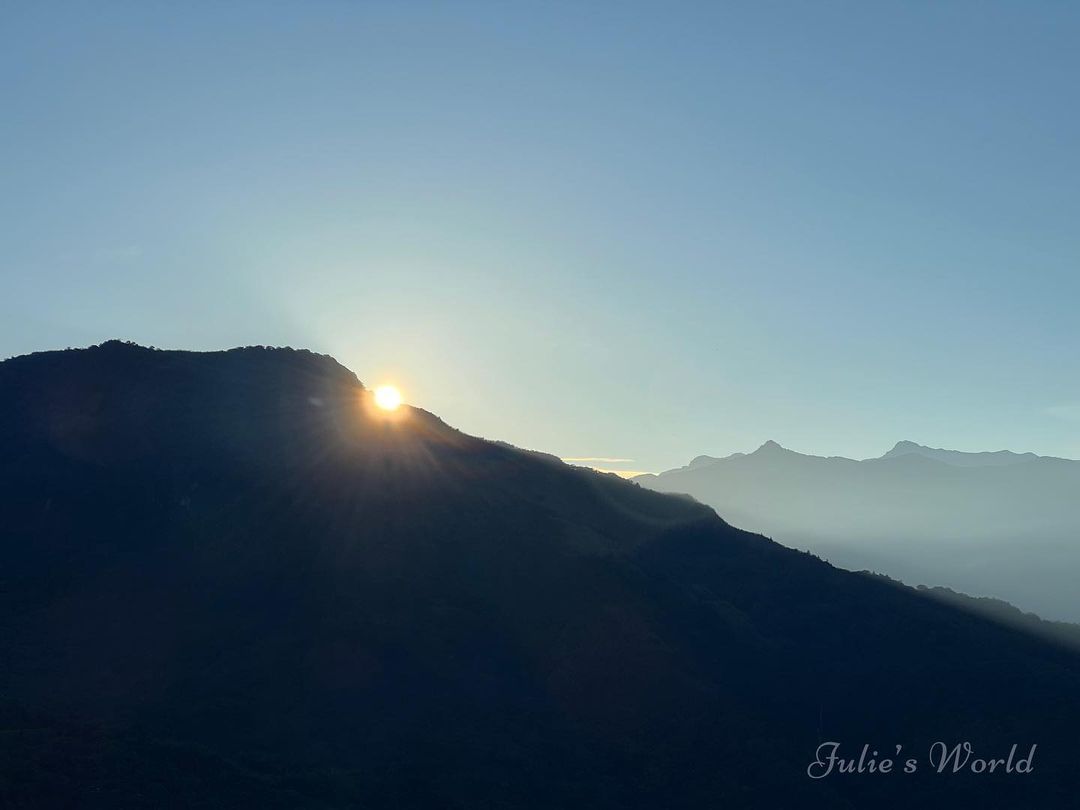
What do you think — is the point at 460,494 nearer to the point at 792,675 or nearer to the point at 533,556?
the point at 533,556

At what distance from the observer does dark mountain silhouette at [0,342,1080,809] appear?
41.6 metres

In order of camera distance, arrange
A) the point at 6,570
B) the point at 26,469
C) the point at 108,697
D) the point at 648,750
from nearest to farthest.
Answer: the point at 108,697 → the point at 648,750 → the point at 6,570 → the point at 26,469

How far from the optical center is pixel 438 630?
5406 centimetres

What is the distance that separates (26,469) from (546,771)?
44334 millimetres

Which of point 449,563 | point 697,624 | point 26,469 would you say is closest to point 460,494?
point 449,563

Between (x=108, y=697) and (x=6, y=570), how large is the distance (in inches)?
657

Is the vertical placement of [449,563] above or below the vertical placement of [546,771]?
above

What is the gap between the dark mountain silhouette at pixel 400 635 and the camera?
41562mm

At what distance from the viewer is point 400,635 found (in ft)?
174

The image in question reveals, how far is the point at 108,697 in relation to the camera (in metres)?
42.5

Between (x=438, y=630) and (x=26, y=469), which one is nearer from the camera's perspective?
(x=438, y=630)

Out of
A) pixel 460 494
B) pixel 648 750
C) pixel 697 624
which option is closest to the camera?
pixel 648 750

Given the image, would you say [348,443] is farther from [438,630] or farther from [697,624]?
[697,624]

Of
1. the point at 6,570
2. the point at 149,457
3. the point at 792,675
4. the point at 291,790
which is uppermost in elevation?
the point at 149,457
